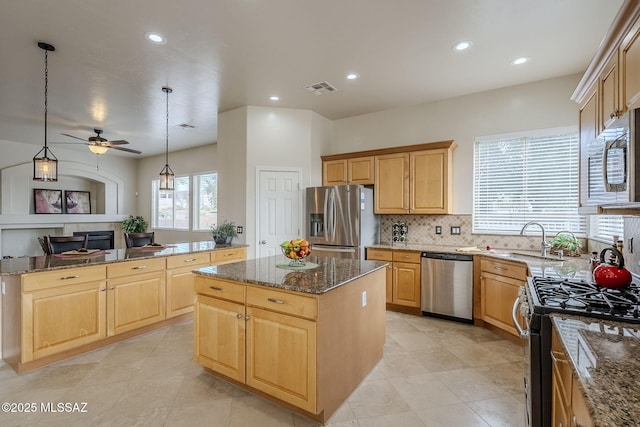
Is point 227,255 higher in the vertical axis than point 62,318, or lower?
higher

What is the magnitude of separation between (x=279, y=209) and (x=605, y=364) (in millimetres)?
4265

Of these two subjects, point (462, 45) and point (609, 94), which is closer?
point (609, 94)

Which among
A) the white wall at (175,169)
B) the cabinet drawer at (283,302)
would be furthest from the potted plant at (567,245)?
the white wall at (175,169)

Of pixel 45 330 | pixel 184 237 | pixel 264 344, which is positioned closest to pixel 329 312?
pixel 264 344

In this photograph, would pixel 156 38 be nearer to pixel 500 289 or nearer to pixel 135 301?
pixel 135 301

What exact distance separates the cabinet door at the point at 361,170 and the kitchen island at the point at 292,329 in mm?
2263

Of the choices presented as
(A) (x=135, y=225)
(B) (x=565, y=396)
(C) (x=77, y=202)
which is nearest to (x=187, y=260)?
(B) (x=565, y=396)

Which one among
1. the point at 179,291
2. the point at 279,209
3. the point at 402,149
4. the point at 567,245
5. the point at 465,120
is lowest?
the point at 179,291

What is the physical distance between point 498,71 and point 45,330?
17.3ft

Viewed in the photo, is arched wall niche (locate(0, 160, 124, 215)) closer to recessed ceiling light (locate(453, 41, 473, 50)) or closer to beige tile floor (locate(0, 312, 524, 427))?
beige tile floor (locate(0, 312, 524, 427))

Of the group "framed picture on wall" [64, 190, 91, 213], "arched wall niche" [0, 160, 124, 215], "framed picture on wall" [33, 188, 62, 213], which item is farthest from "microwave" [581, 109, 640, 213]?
"framed picture on wall" [64, 190, 91, 213]

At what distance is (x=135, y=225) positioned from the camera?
827 cm

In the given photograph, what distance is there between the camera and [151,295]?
11.3 feet

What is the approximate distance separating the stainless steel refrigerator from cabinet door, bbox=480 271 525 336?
5.15 ft
